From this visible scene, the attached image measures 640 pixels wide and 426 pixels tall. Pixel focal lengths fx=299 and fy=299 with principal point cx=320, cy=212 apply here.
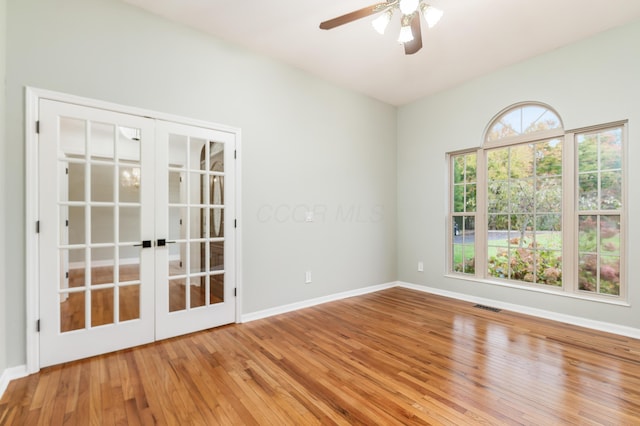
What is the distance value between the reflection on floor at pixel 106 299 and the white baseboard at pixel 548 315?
11.7 feet

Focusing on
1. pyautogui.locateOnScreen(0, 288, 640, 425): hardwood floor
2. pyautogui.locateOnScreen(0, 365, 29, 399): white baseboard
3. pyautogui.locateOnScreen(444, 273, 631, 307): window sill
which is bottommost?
pyautogui.locateOnScreen(0, 288, 640, 425): hardwood floor

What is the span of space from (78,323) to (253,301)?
5.29 ft

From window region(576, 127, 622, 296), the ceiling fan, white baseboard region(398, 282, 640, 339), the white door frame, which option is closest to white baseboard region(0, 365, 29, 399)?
the white door frame

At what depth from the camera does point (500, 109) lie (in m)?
3.98

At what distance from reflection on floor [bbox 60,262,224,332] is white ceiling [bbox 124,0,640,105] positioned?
8.18 feet

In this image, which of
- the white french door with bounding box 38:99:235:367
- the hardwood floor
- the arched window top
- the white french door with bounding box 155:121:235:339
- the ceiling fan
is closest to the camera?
the hardwood floor

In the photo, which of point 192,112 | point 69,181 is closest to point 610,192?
point 192,112

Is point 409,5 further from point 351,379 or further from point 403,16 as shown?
point 351,379

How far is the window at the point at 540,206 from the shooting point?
3.28 m

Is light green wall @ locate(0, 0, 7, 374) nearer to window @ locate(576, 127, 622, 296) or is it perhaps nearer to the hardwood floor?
the hardwood floor

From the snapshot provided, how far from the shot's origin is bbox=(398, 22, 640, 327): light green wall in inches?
120

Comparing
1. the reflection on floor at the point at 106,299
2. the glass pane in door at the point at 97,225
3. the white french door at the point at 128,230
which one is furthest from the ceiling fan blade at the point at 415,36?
the reflection on floor at the point at 106,299

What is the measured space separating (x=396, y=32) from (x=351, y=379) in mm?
3314

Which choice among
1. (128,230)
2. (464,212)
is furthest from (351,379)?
(464,212)
